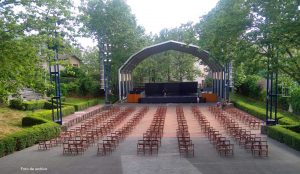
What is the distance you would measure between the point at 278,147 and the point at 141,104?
2517 centimetres

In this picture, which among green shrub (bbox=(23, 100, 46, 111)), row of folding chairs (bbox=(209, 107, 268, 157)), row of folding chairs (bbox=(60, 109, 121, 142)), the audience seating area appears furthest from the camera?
green shrub (bbox=(23, 100, 46, 111))

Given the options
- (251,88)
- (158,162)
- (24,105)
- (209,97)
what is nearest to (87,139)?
(158,162)

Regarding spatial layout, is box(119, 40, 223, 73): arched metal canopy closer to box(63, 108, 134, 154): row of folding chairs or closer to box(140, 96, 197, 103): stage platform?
box(140, 96, 197, 103): stage platform

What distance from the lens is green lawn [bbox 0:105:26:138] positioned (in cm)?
2135

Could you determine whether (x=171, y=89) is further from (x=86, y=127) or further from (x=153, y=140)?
(x=153, y=140)

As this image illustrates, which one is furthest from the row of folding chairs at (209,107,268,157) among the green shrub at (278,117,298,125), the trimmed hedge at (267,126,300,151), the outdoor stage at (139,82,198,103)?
the outdoor stage at (139,82,198,103)

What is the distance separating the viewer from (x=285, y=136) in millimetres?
17125

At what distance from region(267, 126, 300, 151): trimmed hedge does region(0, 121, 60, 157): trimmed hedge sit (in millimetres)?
13855

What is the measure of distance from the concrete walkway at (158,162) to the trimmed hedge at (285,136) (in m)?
0.32

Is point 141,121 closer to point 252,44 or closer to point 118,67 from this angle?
point 252,44

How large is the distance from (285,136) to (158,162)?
7.89 meters

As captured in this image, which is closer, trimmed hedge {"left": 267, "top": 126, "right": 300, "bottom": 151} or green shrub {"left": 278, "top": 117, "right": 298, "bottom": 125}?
trimmed hedge {"left": 267, "top": 126, "right": 300, "bottom": 151}

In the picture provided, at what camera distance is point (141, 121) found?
2620cm

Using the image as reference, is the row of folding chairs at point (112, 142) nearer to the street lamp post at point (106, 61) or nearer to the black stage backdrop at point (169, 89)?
the street lamp post at point (106, 61)
